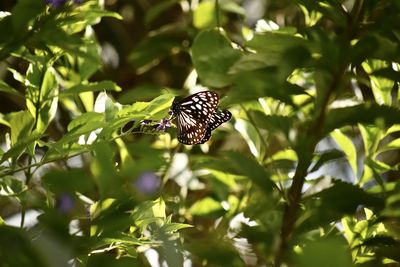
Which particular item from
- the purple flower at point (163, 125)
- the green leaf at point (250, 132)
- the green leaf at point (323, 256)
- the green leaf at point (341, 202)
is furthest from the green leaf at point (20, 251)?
the green leaf at point (250, 132)

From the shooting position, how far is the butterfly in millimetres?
948

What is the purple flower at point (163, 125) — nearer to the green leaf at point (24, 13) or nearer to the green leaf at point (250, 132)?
the green leaf at point (250, 132)

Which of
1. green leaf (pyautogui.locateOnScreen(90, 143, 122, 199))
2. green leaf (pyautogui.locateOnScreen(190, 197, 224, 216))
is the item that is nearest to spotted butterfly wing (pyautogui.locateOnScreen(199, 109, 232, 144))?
green leaf (pyautogui.locateOnScreen(190, 197, 224, 216))

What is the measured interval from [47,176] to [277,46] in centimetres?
31

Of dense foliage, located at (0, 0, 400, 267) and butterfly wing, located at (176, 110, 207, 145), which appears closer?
dense foliage, located at (0, 0, 400, 267)

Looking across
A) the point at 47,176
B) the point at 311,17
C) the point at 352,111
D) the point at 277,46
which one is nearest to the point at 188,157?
the point at 311,17

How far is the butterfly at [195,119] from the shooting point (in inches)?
37.3

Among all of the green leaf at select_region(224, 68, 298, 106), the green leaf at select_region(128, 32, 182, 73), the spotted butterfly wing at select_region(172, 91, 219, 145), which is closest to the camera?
the green leaf at select_region(224, 68, 298, 106)

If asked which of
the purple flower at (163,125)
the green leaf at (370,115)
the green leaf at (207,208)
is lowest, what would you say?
the green leaf at (207,208)

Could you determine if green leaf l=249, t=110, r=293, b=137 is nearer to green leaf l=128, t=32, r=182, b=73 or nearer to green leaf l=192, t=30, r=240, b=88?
green leaf l=192, t=30, r=240, b=88

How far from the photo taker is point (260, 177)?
55 cm

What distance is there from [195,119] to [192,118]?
22mm

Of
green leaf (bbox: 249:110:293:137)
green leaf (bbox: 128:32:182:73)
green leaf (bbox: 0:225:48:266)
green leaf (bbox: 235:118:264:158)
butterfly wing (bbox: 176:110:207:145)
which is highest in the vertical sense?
green leaf (bbox: 0:225:48:266)

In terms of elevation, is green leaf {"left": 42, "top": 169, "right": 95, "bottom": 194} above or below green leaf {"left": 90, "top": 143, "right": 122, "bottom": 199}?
above
